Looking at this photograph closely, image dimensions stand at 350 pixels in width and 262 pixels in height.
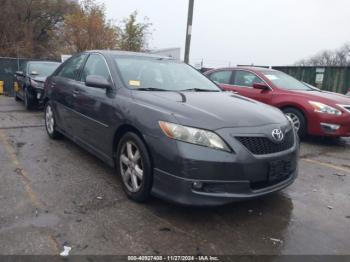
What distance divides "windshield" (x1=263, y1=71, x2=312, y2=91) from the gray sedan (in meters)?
3.24

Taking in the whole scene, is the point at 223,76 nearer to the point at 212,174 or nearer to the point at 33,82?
the point at 33,82

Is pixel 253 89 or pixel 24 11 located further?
pixel 24 11

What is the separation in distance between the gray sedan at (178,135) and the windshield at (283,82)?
3.24m

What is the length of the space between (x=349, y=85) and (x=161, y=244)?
13200 mm

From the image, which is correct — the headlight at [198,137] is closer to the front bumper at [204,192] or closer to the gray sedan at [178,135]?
the gray sedan at [178,135]

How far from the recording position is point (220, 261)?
246 cm

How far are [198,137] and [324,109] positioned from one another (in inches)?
171

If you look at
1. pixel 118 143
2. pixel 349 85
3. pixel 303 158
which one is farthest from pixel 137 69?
pixel 349 85

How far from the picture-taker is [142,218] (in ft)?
9.89

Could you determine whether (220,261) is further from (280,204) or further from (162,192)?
(280,204)

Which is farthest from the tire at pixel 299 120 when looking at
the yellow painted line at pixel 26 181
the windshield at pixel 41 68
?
the windshield at pixel 41 68

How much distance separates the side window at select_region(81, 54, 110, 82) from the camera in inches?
160

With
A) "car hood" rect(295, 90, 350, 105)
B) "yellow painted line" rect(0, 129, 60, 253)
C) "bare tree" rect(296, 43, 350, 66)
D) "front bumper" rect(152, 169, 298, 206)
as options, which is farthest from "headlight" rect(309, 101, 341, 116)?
"bare tree" rect(296, 43, 350, 66)

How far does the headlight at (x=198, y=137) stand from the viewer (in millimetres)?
2801
